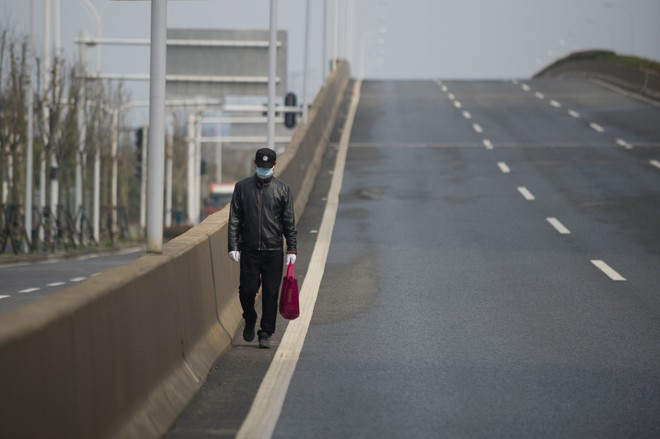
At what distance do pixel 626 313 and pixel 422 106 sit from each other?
38.5 metres

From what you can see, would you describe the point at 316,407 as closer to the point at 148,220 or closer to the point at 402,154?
the point at 148,220

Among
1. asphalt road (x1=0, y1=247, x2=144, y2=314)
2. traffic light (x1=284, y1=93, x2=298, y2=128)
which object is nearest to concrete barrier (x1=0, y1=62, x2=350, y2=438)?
asphalt road (x1=0, y1=247, x2=144, y2=314)

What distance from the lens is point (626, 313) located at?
14.9m

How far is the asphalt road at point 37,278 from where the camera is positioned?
71.9ft

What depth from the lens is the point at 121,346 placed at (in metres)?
8.04

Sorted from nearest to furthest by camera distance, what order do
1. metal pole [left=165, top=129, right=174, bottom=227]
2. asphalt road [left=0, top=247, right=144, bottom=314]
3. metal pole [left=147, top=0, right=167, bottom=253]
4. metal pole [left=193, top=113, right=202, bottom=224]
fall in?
metal pole [left=147, top=0, right=167, bottom=253] → asphalt road [left=0, top=247, right=144, bottom=314] → metal pole [left=165, top=129, right=174, bottom=227] → metal pole [left=193, top=113, right=202, bottom=224]

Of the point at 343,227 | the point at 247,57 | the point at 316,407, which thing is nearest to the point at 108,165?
the point at 247,57

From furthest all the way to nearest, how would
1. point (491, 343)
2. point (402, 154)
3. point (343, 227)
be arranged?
point (402, 154) → point (343, 227) → point (491, 343)

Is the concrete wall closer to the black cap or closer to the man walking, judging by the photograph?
the man walking

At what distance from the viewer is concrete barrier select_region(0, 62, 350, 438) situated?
606cm

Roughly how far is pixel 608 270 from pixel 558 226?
5.36 meters

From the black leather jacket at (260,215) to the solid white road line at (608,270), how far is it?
6829 millimetres

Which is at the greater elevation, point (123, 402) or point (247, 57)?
point (247, 57)

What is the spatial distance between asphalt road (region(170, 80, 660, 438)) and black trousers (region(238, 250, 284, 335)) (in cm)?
36
